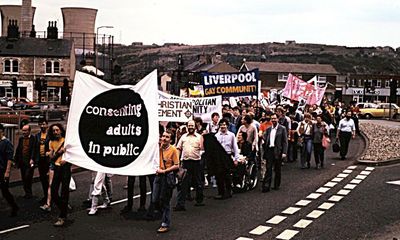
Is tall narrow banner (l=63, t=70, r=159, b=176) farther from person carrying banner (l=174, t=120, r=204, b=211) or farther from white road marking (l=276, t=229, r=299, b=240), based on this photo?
white road marking (l=276, t=229, r=299, b=240)

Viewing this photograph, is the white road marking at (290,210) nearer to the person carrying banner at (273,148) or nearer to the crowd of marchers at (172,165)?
the crowd of marchers at (172,165)

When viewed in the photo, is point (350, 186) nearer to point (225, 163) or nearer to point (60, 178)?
point (225, 163)

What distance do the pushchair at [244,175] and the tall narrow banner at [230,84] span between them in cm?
771

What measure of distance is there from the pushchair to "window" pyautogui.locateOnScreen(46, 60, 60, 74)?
63061 millimetres

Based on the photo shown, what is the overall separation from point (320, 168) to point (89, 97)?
10.4 metres

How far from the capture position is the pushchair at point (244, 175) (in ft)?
48.2

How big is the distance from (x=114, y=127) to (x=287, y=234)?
346 centimetres

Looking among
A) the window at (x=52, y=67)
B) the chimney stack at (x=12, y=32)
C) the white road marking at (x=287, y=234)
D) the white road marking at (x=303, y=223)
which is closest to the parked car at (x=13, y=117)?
the white road marking at (x=303, y=223)

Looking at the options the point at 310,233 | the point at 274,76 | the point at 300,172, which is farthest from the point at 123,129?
the point at 274,76

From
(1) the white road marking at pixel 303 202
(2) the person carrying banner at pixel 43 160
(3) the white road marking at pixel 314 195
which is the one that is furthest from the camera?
(3) the white road marking at pixel 314 195

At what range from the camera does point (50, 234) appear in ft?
33.9

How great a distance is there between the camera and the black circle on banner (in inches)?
432

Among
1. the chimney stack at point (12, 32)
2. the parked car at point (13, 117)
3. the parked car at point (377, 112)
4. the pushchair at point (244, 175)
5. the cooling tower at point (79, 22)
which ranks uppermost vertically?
the cooling tower at point (79, 22)

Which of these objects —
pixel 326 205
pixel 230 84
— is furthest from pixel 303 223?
pixel 230 84
